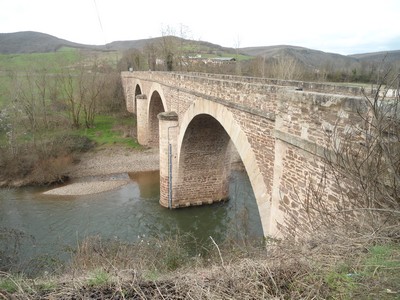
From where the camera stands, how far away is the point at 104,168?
63.0ft

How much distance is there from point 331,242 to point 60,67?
27722mm

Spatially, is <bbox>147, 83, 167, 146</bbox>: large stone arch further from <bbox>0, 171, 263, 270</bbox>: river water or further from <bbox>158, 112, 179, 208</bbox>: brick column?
<bbox>158, 112, 179, 208</bbox>: brick column

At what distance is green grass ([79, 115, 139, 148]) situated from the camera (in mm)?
23384

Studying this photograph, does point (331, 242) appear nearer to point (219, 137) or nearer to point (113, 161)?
point (219, 137)

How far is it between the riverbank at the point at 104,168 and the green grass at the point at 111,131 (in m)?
1.30

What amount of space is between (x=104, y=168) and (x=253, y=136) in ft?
47.9

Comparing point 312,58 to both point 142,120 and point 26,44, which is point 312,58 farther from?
point 26,44

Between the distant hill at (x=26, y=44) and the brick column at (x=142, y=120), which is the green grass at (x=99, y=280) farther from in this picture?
the distant hill at (x=26, y=44)

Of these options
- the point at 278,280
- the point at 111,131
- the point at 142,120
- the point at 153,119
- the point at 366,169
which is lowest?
the point at 111,131

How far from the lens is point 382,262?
258 centimetres

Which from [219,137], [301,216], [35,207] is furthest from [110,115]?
[301,216]

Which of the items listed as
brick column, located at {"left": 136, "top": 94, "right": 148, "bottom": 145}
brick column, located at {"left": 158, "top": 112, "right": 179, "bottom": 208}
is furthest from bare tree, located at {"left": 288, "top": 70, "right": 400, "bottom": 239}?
brick column, located at {"left": 136, "top": 94, "right": 148, "bottom": 145}

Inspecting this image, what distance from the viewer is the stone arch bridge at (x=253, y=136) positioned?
4562mm

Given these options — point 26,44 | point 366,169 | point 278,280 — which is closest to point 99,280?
point 278,280
